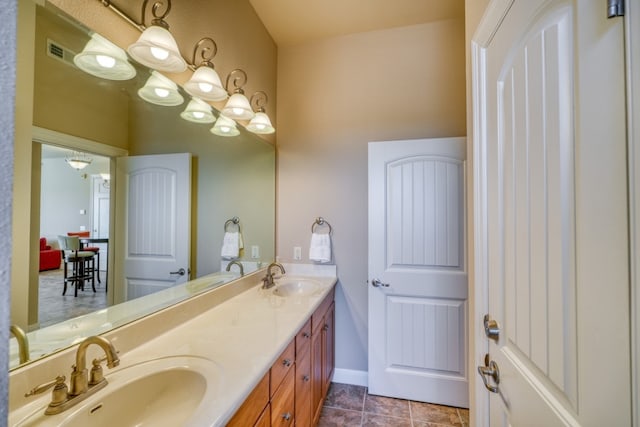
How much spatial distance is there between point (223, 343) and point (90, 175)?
0.80m

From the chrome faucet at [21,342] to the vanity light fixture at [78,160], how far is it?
500 mm

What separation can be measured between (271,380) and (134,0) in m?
1.55

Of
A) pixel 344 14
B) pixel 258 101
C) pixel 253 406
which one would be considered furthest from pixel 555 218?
pixel 344 14

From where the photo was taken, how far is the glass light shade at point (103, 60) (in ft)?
2.94

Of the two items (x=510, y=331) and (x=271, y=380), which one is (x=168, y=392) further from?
(x=510, y=331)

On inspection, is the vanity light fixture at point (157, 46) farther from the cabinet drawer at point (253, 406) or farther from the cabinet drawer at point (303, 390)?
the cabinet drawer at point (303, 390)

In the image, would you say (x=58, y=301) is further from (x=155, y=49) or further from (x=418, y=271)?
(x=418, y=271)

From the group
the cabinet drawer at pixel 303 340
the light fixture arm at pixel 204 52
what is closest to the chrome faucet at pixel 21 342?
the cabinet drawer at pixel 303 340

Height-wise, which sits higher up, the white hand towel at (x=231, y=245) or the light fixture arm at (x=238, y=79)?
the light fixture arm at (x=238, y=79)

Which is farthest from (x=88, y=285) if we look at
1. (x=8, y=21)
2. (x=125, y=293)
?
(x=8, y=21)

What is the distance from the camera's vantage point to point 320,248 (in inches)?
87.5

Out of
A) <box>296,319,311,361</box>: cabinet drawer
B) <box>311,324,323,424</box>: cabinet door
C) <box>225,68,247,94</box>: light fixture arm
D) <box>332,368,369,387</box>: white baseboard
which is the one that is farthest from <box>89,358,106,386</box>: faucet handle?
<box>332,368,369,387</box>: white baseboard

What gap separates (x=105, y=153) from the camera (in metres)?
1.00

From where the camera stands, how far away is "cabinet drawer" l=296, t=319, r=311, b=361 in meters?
1.32
